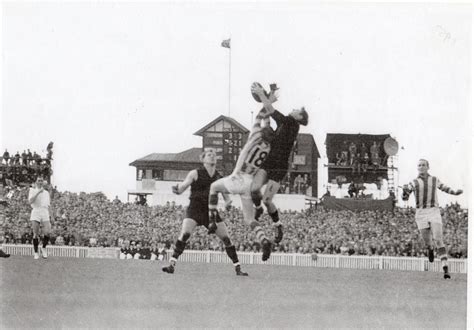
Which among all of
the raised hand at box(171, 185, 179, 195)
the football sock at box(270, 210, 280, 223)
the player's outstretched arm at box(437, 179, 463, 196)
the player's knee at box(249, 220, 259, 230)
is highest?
the player's outstretched arm at box(437, 179, 463, 196)

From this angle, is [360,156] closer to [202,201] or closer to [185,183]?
[202,201]

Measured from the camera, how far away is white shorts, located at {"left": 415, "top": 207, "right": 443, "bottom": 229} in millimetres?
11266

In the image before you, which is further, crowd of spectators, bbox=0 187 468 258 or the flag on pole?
crowd of spectators, bbox=0 187 468 258

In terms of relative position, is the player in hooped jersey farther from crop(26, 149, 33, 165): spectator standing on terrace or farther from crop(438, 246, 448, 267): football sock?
crop(26, 149, 33, 165): spectator standing on terrace

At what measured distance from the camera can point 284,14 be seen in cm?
1097

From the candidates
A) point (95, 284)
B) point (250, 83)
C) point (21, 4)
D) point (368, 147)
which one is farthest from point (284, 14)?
point (95, 284)

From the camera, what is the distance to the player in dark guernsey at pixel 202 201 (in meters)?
11.0

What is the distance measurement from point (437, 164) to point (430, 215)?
876 millimetres

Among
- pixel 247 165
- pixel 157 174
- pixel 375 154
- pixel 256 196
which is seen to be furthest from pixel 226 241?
pixel 375 154

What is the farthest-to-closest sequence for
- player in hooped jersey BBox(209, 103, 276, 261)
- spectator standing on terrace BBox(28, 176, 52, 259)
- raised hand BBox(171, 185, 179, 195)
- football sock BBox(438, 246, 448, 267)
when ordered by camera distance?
spectator standing on terrace BBox(28, 176, 52, 259), raised hand BBox(171, 185, 179, 195), player in hooped jersey BBox(209, 103, 276, 261), football sock BBox(438, 246, 448, 267)

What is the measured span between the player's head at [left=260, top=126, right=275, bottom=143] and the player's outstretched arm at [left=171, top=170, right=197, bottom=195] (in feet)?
4.11

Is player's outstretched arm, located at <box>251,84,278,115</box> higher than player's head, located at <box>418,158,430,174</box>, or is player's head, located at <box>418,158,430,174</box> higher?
player's outstretched arm, located at <box>251,84,278,115</box>

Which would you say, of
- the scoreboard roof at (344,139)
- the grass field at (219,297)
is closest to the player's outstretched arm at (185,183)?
the grass field at (219,297)

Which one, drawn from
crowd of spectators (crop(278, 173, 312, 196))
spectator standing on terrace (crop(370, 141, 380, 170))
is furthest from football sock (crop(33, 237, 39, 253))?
spectator standing on terrace (crop(370, 141, 380, 170))
